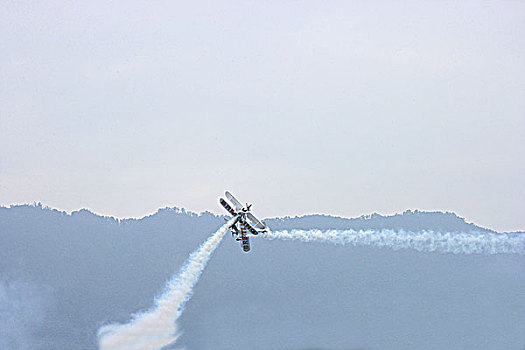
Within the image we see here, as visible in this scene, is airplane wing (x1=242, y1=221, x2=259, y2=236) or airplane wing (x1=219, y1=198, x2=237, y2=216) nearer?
airplane wing (x1=219, y1=198, x2=237, y2=216)

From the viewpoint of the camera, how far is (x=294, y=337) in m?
196

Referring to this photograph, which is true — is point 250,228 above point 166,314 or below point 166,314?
above

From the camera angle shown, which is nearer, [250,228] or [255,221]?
[255,221]

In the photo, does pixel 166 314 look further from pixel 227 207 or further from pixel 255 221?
pixel 255 221

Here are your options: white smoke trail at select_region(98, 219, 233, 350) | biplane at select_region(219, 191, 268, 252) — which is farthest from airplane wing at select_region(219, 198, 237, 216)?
white smoke trail at select_region(98, 219, 233, 350)

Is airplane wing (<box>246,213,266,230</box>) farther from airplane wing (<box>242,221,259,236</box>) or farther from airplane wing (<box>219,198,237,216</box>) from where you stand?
airplane wing (<box>219,198,237,216</box>)

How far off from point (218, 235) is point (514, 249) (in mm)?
40003

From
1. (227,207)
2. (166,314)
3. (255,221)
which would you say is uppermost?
(227,207)

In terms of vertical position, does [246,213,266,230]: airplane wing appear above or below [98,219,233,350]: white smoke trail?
above

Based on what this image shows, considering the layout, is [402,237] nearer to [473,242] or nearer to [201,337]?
[473,242]

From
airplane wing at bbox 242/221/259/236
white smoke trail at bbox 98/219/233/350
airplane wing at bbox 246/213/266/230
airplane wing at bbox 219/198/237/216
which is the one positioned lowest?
white smoke trail at bbox 98/219/233/350

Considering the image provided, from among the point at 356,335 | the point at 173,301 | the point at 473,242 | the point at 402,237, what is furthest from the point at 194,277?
the point at 356,335

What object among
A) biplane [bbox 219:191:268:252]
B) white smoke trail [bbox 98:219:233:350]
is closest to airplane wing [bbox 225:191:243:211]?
biplane [bbox 219:191:268:252]

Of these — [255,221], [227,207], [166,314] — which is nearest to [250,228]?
[255,221]
